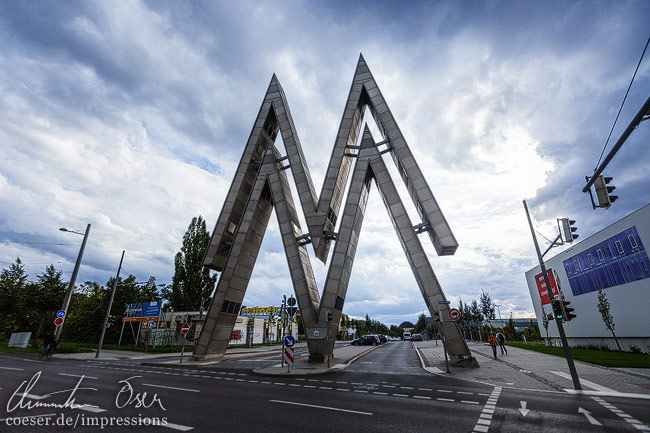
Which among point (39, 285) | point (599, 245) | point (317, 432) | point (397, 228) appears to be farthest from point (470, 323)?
point (39, 285)

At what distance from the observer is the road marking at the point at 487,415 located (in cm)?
726

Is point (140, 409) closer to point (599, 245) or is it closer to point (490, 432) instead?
point (490, 432)

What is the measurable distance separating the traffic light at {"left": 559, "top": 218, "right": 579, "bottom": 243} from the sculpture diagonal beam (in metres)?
8.76

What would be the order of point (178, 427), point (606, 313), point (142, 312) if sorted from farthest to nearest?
1. point (142, 312)
2. point (606, 313)
3. point (178, 427)

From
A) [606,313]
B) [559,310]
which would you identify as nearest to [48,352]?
[559,310]

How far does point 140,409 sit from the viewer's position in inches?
338

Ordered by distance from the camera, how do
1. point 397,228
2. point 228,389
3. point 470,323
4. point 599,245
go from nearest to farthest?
point 228,389 → point 397,228 → point 599,245 → point 470,323

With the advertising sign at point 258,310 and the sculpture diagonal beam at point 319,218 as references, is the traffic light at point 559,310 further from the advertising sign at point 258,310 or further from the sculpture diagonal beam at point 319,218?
the advertising sign at point 258,310

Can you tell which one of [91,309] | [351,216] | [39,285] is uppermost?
[351,216]

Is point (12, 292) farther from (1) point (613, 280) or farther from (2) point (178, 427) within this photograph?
(1) point (613, 280)

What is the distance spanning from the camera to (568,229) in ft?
41.4

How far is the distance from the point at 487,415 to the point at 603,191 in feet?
25.6

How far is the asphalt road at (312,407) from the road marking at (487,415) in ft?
0.09

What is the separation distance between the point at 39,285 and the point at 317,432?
5465cm
